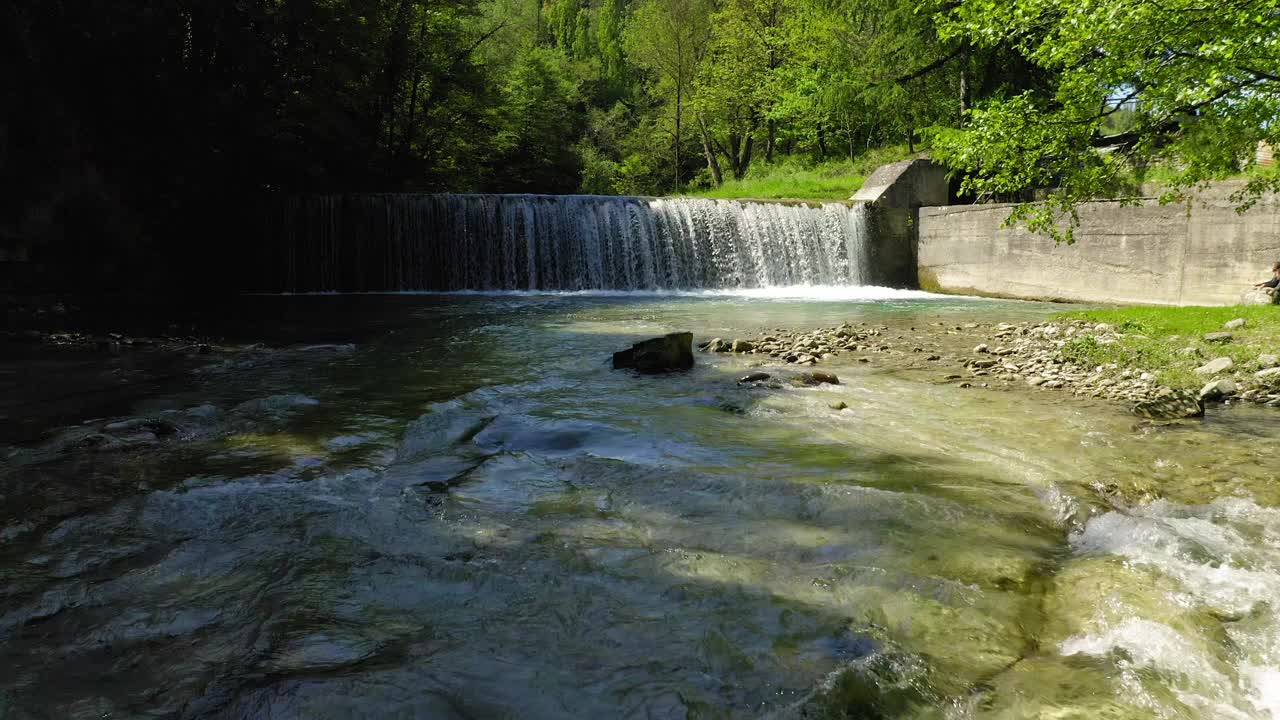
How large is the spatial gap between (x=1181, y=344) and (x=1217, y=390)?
6.58 ft

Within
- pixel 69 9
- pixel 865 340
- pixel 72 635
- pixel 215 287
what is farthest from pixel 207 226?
pixel 72 635

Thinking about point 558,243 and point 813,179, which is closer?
point 558,243

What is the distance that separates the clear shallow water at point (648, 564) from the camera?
2586 mm

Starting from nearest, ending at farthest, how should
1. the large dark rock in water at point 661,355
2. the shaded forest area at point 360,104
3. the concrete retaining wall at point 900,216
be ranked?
the large dark rock in water at point 661,355 < the shaded forest area at point 360,104 < the concrete retaining wall at point 900,216

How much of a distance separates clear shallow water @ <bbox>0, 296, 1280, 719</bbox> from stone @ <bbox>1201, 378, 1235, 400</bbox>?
438 millimetres

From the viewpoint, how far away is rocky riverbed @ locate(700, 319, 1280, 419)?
702cm

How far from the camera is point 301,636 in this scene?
9.50 ft

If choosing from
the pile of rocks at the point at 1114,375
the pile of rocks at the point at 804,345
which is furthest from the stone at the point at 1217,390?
the pile of rocks at the point at 804,345

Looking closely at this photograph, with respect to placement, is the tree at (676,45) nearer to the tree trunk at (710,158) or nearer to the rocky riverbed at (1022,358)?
the tree trunk at (710,158)

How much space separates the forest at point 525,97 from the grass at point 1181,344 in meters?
1.84

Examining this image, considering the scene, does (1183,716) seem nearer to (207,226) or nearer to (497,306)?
(497,306)

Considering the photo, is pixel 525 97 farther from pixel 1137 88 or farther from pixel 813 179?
pixel 1137 88

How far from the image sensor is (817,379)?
26.1 feet

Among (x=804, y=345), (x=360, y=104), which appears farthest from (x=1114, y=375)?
(x=360, y=104)
